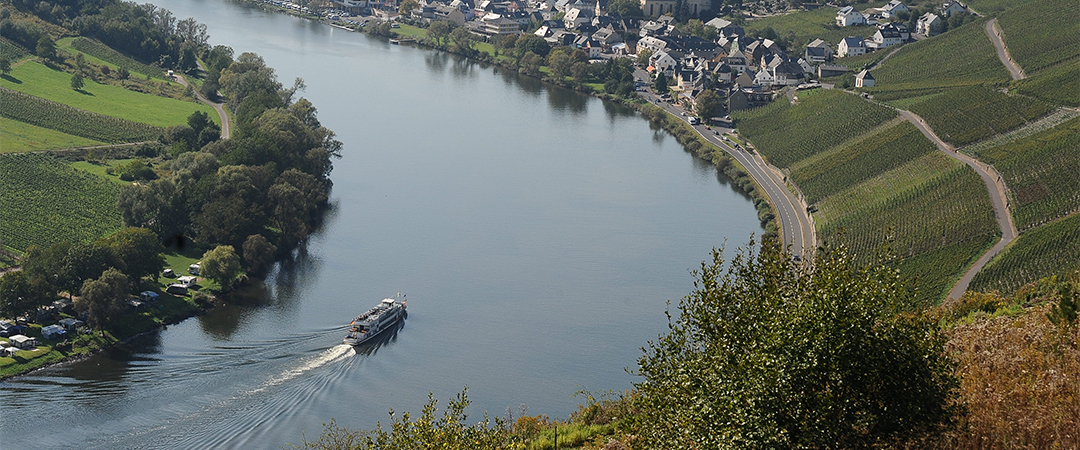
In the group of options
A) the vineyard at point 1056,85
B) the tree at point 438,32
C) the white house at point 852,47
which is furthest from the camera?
the tree at point 438,32

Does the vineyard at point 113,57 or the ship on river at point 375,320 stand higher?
the vineyard at point 113,57

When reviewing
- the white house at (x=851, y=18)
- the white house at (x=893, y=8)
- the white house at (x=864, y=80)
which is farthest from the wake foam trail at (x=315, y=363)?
the white house at (x=893, y=8)

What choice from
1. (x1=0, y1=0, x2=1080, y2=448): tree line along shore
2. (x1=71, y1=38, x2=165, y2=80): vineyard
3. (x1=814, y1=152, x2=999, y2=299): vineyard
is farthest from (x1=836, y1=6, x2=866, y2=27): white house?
(x1=71, y1=38, x2=165, y2=80): vineyard

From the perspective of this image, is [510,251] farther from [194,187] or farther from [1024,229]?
[1024,229]

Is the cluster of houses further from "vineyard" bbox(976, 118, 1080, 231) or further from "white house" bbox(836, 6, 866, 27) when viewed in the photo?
"vineyard" bbox(976, 118, 1080, 231)

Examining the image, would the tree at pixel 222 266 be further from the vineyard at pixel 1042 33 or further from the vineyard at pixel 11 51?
the vineyard at pixel 1042 33

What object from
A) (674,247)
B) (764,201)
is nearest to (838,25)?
(764,201)
